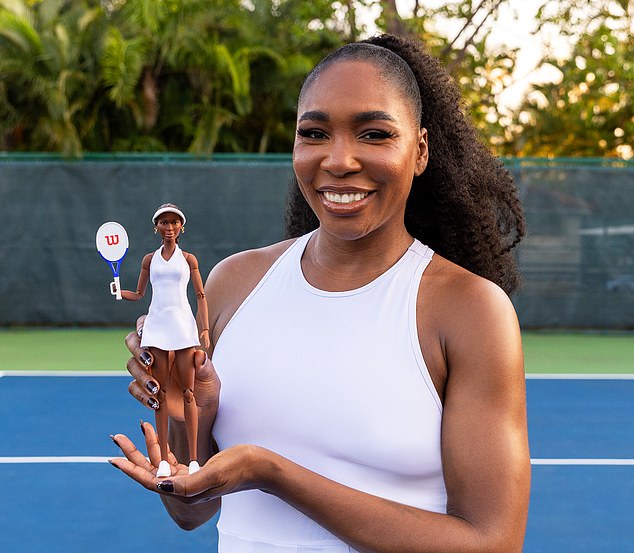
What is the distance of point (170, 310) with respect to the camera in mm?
1689

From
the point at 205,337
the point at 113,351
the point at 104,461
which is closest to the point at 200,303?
the point at 205,337

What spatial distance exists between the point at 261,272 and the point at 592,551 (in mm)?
3158

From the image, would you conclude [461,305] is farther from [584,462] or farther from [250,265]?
[584,462]

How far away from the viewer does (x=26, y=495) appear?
206 inches

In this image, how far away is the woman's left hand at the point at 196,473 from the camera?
1.51 metres

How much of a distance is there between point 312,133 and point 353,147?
0.09 m

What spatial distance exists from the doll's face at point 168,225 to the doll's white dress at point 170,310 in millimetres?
40

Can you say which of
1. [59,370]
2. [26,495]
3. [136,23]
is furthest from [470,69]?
[26,495]

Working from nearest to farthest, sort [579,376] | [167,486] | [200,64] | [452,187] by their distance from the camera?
[167,486], [452,187], [579,376], [200,64]

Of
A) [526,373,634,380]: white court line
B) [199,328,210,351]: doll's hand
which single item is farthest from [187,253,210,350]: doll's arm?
[526,373,634,380]: white court line

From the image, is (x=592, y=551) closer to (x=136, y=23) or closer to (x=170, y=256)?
(x=170, y=256)

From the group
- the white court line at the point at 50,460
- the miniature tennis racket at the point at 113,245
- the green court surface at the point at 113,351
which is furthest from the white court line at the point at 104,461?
the miniature tennis racket at the point at 113,245

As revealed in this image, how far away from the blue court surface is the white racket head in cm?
294

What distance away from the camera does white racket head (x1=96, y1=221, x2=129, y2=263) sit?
184 centimetres
